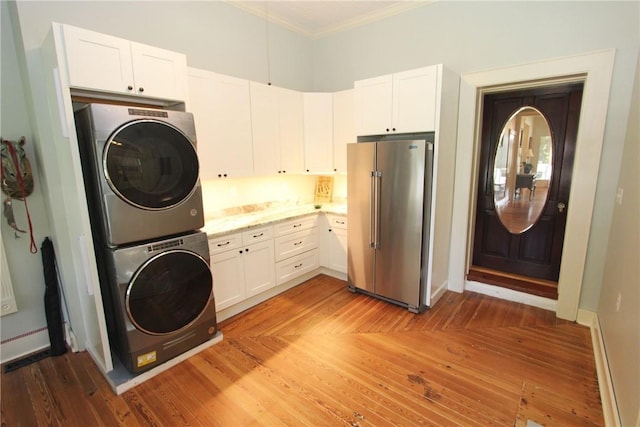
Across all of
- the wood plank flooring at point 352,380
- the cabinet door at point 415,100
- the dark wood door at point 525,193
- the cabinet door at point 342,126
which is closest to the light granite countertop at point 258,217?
the cabinet door at point 342,126

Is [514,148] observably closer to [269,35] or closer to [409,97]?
[409,97]

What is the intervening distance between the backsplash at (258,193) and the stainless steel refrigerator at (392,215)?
103 centimetres

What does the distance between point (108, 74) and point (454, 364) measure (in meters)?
3.14

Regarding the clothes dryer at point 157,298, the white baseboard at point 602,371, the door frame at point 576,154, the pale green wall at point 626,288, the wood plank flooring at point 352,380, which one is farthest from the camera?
the door frame at point 576,154

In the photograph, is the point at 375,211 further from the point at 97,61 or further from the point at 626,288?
the point at 97,61

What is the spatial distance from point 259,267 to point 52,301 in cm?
167

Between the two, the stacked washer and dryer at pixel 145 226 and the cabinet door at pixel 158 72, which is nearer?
the stacked washer and dryer at pixel 145 226

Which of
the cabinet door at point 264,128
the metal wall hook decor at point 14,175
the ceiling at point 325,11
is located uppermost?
the ceiling at point 325,11

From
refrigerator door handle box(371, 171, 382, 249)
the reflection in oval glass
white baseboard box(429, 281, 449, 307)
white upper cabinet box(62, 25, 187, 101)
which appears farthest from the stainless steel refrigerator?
white upper cabinet box(62, 25, 187, 101)

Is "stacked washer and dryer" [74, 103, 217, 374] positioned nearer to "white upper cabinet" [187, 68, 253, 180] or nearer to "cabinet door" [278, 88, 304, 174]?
"white upper cabinet" [187, 68, 253, 180]

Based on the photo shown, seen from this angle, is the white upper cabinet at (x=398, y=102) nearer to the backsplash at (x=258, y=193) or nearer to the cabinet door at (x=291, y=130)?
the cabinet door at (x=291, y=130)

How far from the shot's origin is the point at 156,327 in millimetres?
2182

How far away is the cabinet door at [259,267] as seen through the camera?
305 centimetres

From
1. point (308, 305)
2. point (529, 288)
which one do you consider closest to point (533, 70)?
point (529, 288)
